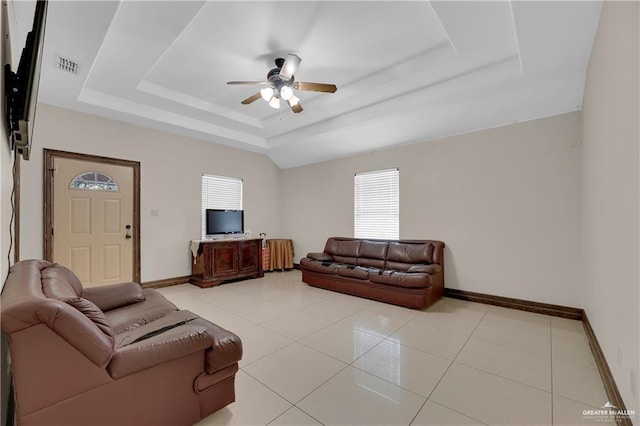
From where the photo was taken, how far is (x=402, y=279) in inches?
155

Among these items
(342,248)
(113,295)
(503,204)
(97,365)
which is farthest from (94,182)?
(503,204)

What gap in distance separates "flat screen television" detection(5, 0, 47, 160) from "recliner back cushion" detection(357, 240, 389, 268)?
4.60 m

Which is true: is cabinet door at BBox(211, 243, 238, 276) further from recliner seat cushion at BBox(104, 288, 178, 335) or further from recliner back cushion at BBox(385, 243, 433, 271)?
recliner back cushion at BBox(385, 243, 433, 271)

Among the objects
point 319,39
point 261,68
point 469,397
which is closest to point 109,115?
point 261,68

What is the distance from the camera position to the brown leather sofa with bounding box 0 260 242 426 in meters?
1.19

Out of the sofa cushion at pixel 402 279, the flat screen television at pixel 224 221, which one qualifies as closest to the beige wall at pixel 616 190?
the sofa cushion at pixel 402 279

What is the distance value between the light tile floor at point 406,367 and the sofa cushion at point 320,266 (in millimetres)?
892

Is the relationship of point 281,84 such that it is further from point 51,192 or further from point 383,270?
point 51,192

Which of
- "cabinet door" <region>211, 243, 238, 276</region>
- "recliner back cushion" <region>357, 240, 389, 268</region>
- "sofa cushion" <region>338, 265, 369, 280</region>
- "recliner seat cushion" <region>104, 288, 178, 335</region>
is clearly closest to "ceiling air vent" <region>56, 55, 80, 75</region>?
"recliner seat cushion" <region>104, 288, 178, 335</region>

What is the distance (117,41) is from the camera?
2857 mm

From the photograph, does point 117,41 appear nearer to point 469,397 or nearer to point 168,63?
point 168,63

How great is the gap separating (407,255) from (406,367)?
8.20 feet

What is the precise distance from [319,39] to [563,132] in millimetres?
3370

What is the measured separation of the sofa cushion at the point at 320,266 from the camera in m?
4.85
